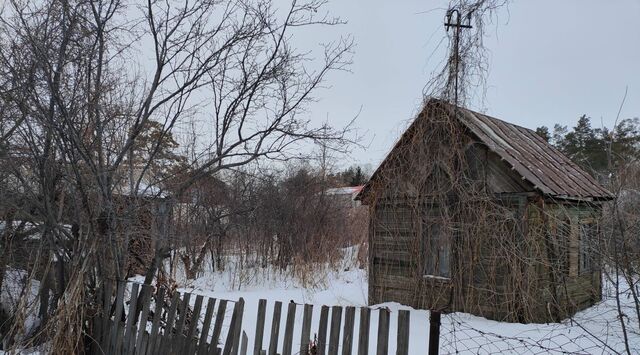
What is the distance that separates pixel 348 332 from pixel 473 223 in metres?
5.37

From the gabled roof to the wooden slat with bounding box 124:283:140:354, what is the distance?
230 inches

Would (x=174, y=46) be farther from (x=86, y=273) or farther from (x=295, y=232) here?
(x=295, y=232)

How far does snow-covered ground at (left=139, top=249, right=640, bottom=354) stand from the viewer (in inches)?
229

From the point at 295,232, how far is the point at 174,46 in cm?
1209

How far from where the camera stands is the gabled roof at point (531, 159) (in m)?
7.91

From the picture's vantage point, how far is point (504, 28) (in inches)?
300

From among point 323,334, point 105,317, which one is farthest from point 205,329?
point 105,317

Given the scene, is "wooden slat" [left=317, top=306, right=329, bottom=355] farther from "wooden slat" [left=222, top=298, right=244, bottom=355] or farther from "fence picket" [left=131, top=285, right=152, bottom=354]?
"fence picket" [left=131, top=285, right=152, bottom=354]

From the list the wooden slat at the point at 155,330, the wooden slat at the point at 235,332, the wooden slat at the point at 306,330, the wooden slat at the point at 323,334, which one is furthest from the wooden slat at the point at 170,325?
the wooden slat at the point at 323,334

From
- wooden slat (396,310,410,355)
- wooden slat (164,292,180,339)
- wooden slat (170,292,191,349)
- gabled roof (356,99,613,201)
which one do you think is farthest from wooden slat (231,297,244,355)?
gabled roof (356,99,613,201)

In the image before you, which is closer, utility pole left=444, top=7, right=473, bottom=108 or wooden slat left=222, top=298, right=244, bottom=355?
wooden slat left=222, top=298, right=244, bottom=355

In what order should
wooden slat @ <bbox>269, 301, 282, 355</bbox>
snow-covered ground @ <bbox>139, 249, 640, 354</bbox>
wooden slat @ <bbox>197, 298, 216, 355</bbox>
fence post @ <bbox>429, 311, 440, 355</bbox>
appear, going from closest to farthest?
fence post @ <bbox>429, 311, 440, 355</bbox>, wooden slat @ <bbox>269, 301, 282, 355</bbox>, wooden slat @ <bbox>197, 298, 216, 355</bbox>, snow-covered ground @ <bbox>139, 249, 640, 354</bbox>

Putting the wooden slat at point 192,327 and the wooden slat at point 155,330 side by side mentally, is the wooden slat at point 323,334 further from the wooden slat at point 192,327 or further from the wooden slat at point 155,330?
the wooden slat at point 155,330

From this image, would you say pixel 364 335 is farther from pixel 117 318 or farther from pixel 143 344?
pixel 117 318
